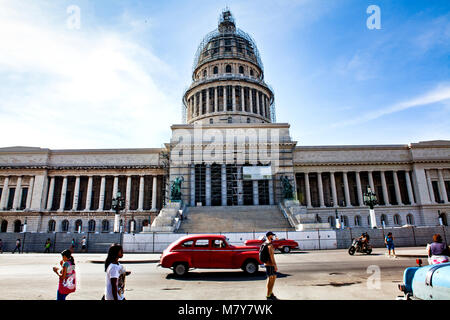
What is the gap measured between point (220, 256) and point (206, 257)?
583 mm

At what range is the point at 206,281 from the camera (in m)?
10.6

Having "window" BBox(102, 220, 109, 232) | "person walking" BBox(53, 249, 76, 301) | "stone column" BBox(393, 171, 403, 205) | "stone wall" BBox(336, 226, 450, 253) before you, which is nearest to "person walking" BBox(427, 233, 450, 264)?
"person walking" BBox(53, 249, 76, 301)

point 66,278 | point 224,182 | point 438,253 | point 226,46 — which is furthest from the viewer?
point 226,46

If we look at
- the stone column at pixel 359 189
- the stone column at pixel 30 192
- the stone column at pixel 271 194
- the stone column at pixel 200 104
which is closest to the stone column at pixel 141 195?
the stone column at pixel 30 192

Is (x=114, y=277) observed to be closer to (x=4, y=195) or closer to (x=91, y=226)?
(x=91, y=226)

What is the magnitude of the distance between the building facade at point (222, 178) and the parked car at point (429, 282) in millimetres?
36630

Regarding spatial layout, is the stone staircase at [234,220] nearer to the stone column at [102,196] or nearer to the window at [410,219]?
the stone column at [102,196]

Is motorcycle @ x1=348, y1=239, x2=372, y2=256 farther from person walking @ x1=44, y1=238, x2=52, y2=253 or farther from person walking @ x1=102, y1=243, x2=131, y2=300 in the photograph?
person walking @ x1=44, y1=238, x2=52, y2=253

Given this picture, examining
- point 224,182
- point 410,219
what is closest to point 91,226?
point 224,182

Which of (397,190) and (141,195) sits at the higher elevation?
(141,195)

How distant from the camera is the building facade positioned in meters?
44.5

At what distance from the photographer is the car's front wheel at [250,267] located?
39.7 ft

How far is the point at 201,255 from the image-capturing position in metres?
12.1
